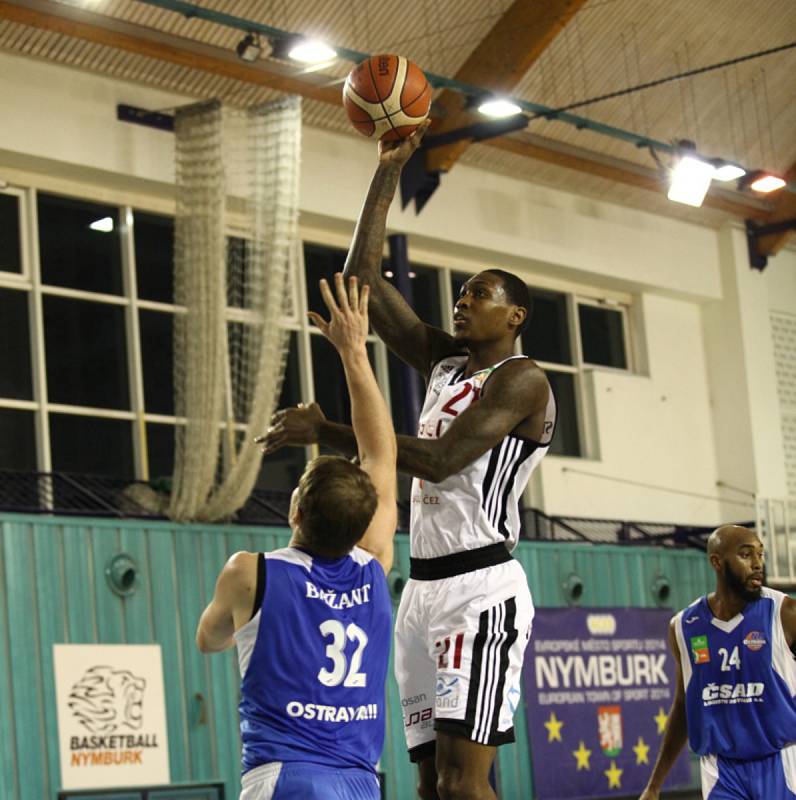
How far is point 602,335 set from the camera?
2103cm

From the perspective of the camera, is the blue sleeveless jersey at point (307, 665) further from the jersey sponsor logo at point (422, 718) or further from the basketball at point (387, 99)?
the basketball at point (387, 99)

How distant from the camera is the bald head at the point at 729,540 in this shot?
7.86 meters

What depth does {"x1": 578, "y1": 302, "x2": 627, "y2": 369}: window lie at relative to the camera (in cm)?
2077

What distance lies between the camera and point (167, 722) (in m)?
13.4

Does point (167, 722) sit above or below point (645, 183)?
below

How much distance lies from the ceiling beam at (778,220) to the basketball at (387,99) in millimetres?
16672

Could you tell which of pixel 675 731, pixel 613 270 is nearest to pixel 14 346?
pixel 675 731

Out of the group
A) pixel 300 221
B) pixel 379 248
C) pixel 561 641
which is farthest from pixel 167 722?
pixel 379 248

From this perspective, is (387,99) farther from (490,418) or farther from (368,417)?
(368,417)

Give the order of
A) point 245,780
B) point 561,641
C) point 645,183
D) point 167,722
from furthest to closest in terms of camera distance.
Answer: point 645,183 < point 561,641 < point 167,722 < point 245,780

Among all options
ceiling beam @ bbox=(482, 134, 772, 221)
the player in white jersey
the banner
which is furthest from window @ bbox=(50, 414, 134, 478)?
the player in white jersey

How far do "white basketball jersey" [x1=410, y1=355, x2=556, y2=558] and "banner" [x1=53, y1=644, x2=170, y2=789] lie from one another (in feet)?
25.4

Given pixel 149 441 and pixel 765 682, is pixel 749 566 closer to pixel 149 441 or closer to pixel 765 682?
pixel 765 682

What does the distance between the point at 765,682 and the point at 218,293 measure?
7287 millimetres
